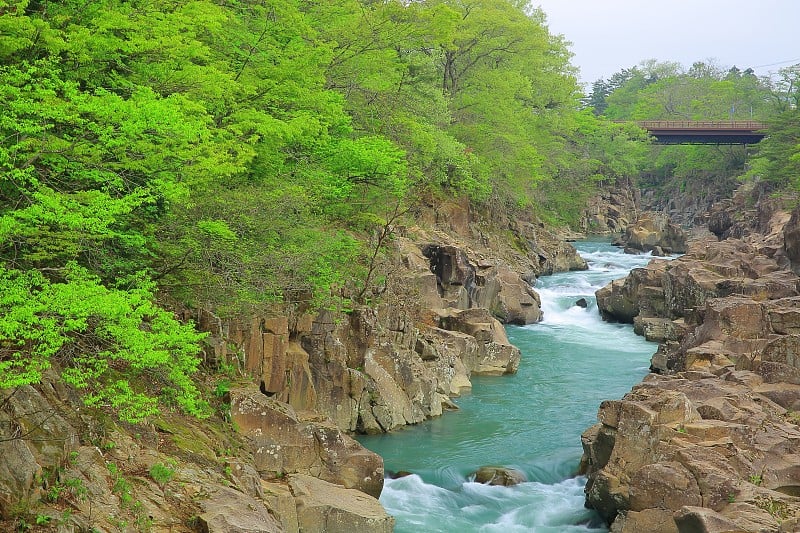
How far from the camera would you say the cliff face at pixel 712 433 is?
A: 1252cm

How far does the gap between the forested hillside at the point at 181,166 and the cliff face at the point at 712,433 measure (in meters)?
7.42

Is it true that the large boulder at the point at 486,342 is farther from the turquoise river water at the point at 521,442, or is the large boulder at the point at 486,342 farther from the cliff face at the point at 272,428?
the turquoise river water at the point at 521,442

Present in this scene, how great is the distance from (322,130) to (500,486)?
9641 millimetres

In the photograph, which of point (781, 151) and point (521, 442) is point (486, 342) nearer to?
point (521, 442)

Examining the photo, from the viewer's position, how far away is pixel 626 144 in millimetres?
62625

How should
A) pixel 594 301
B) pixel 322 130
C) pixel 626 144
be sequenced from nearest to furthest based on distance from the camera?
pixel 322 130
pixel 594 301
pixel 626 144

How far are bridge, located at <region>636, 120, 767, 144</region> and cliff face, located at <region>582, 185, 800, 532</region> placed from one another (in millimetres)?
43497

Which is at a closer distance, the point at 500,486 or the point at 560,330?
the point at 500,486

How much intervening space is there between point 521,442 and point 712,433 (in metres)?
5.30

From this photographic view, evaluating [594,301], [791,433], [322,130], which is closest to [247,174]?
[322,130]

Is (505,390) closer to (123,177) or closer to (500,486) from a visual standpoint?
(500,486)

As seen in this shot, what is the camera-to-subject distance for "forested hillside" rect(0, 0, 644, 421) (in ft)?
28.7

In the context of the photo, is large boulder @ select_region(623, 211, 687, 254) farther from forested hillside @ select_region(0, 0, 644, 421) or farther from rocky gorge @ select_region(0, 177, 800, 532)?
forested hillside @ select_region(0, 0, 644, 421)

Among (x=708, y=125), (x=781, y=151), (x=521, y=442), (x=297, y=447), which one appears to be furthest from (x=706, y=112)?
(x=297, y=447)
